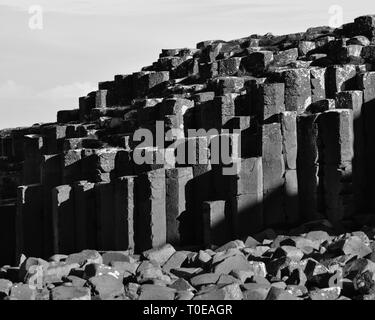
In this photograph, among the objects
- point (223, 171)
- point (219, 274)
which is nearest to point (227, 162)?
point (223, 171)

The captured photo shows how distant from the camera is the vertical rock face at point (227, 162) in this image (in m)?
17.0

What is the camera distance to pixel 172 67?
2364 centimetres

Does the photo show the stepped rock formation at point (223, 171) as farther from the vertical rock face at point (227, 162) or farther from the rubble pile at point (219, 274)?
the rubble pile at point (219, 274)

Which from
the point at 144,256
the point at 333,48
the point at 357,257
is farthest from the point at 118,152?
the point at 357,257

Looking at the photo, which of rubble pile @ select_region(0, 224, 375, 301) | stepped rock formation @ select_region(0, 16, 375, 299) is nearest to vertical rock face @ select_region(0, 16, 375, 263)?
stepped rock formation @ select_region(0, 16, 375, 299)

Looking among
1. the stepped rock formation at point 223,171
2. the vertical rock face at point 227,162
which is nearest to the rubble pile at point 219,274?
the stepped rock formation at point 223,171

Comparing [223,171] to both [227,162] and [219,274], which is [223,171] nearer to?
[227,162]

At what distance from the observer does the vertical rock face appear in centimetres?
1697

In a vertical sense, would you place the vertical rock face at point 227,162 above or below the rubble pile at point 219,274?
above

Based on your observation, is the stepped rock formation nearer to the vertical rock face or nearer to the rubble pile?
the vertical rock face
